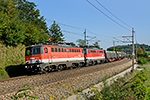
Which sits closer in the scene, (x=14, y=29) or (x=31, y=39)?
(x=14, y=29)

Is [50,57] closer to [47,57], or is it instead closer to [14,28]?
[47,57]

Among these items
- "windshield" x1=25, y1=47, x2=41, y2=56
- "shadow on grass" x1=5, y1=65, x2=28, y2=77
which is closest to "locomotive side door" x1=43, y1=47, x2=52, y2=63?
"windshield" x1=25, y1=47, x2=41, y2=56

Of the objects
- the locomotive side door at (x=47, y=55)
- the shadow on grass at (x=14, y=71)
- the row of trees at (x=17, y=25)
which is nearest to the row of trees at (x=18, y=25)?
the row of trees at (x=17, y=25)

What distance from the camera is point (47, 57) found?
1400 cm

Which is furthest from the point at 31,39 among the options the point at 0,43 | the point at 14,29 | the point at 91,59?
the point at 91,59

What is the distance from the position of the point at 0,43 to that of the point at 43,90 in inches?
538

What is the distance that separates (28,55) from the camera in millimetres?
14008

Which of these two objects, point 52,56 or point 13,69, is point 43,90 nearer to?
point 52,56

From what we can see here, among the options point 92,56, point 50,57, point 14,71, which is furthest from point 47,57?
point 92,56

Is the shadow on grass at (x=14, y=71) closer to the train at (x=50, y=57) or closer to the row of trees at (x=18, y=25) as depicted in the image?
the train at (x=50, y=57)

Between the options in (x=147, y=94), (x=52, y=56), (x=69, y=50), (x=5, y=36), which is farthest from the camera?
(x=5, y=36)

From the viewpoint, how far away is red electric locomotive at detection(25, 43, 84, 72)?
13438 mm

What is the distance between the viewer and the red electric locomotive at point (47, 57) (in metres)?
13.4

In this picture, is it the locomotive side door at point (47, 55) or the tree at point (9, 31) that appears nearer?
the locomotive side door at point (47, 55)
